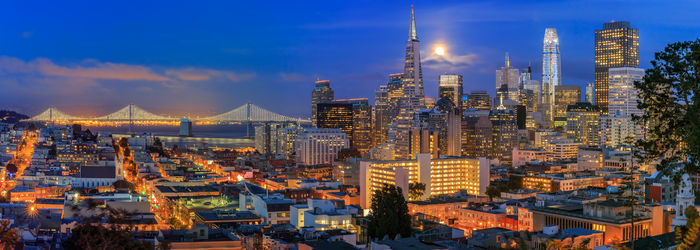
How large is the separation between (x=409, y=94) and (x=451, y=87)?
35.5 m

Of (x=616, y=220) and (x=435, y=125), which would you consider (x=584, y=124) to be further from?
(x=616, y=220)

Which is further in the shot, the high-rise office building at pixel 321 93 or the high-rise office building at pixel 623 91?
the high-rise office building at pixel 321 93

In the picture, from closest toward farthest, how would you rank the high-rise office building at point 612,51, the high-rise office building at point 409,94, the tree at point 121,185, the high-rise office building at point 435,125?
the tree at point 121,185, the high-rise office building at point 409,94, the high-rise office building at point 435,125, the high-rise office building at point 612,51

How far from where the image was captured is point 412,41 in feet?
213

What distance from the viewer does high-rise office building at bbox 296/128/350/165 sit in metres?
67.1

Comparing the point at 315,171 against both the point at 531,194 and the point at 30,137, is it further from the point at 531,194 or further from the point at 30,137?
the point at 30,137

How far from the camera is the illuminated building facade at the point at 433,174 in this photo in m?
36.0

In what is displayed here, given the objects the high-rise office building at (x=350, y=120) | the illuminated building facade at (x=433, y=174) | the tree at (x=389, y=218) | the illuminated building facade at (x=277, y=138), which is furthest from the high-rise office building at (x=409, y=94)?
the tree at (x=389, y=218)

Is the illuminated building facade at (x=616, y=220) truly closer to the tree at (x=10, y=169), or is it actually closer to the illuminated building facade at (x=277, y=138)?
the tree at (x=10, y=169)

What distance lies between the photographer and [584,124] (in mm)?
83938

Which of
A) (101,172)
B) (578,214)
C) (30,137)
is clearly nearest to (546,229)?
(578,214)

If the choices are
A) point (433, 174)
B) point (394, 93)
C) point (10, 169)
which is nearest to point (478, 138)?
point (394, 93)

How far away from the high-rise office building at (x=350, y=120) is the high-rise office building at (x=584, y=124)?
948 inches

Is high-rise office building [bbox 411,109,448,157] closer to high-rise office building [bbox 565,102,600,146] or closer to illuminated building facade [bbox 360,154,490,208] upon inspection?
high-rise office building [bbox 565,102,600,146]
